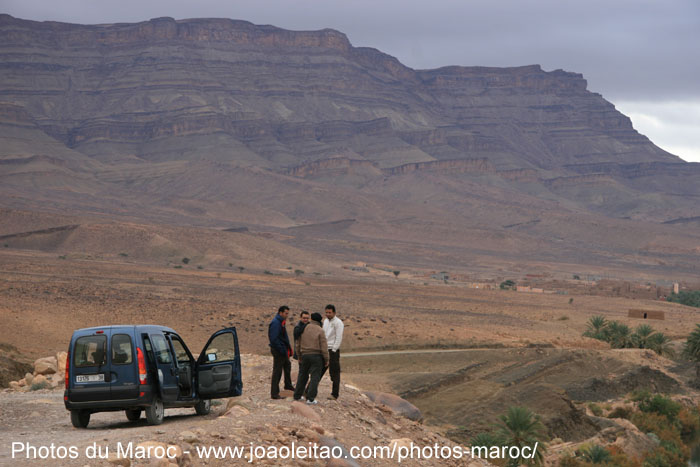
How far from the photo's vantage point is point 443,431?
2875cm

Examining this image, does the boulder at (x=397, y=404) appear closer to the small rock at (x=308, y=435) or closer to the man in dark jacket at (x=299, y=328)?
the man in dark jacket at (x=299, y=328)

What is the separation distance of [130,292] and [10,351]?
26564 millimetres

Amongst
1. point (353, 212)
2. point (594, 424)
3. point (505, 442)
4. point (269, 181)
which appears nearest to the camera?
point (505, 442)

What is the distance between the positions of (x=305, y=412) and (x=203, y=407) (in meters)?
2.32

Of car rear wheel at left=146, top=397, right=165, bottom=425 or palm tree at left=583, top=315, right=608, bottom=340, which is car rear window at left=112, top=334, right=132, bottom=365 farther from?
palm tree at left=583, top=315, right=608, bottom=340

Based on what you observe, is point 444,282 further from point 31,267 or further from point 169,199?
point 169,199

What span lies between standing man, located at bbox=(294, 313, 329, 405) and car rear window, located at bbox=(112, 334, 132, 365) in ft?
9.89

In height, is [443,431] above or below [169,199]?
below

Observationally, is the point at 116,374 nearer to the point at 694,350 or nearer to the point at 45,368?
the point at 45,368

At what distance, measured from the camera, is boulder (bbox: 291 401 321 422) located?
14.9 metres

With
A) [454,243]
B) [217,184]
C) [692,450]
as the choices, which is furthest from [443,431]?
[217,184]

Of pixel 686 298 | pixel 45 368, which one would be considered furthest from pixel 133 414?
pixel 686 298

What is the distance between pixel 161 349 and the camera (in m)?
15.6

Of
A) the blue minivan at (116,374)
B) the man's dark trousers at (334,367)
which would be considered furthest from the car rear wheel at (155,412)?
the man's dark trousers at (334,367)
